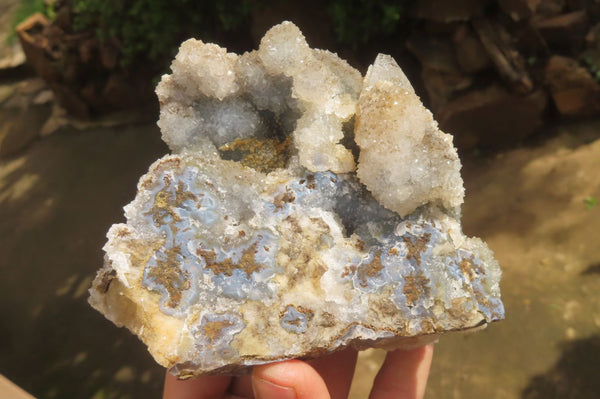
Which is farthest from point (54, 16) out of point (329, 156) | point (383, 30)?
point (329, 156)

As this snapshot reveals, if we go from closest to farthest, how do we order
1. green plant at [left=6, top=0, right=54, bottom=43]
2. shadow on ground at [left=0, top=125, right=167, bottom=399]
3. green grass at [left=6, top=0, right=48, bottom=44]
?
shadow on ground at [left=0, top=125, right=167, bottom=399] < green plant at [left=6, top=0, right=54, bottom=43] < green grass at [left=6, top=0, right=48, bottom=44]

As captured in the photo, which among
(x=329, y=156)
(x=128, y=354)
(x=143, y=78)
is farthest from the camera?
(x=143, y=78)

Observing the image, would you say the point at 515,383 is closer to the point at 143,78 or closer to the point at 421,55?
the point at 421,55

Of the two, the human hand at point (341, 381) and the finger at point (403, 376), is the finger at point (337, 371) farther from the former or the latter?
the finger at point (403, 376)

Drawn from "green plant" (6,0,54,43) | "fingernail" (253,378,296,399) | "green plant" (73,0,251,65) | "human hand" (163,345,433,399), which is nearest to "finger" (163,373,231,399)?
"human hand" (163,345,433,399)

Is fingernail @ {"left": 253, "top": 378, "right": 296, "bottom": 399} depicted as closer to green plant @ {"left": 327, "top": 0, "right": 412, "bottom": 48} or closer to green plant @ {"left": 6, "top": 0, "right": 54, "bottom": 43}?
green plant @ {"left": 327, "top": 0, "right": 412, "bottom": 48}

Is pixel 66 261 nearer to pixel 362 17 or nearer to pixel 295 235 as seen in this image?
pixel 362 17
